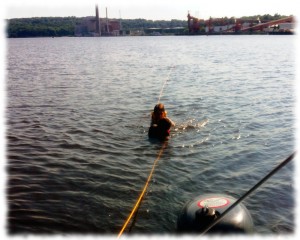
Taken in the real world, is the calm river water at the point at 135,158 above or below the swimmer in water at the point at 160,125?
below

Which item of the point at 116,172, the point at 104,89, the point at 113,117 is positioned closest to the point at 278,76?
the point at 104,89

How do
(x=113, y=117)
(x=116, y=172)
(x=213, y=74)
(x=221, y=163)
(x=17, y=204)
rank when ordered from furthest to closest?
1. (x=213, y=74)
2. (x=113, y=117)
3. (x=221, y=163)
4. (x=116, y=172)
5. (x=17, y=204)

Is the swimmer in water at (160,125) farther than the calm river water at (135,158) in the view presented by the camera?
Yes

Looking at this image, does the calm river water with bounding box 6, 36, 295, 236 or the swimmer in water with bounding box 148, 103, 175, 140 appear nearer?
the calm river water with bounding box 6, 36, 295, 236

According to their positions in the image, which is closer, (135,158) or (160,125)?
(135,158)

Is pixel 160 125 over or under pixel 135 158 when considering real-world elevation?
over

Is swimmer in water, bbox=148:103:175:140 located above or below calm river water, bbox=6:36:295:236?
above

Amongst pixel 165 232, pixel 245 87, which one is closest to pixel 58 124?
pixel 165 232

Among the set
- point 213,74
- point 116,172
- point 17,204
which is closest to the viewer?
point 17,204

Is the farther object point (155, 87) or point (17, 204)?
point (155, 87)

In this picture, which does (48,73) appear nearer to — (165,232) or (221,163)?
(221,163)

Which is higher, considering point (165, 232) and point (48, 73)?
point (48, 73)
